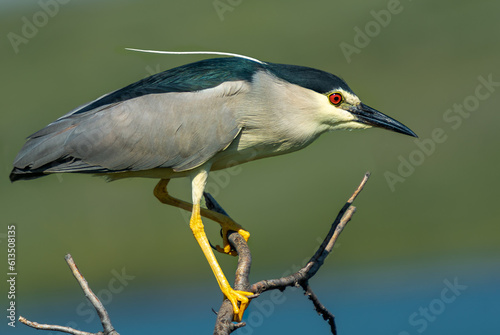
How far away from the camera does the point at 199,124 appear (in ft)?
13.1

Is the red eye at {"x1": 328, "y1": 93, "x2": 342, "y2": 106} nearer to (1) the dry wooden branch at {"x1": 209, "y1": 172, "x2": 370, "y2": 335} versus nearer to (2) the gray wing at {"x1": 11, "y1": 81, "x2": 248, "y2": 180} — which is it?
(2) the gray wing at {"x1": 11, "y1": 81, "x2": 248, "y2": 180}

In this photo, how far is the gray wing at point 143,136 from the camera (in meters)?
3.97

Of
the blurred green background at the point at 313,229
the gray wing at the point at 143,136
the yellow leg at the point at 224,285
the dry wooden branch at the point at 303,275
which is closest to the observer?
the dry wooden branch at the point at 303,275

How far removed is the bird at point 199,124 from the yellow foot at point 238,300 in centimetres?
39

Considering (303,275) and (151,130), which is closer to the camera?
(303,275)

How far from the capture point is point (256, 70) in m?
4.12

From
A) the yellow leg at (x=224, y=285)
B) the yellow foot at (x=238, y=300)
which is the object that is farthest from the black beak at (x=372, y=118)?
the yellow foot at (x=238, y=300)

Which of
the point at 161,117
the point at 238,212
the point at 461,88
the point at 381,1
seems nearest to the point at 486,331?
the point at 238,212

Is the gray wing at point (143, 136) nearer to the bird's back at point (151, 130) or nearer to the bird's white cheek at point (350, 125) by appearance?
the bird's back at point (151, 130)

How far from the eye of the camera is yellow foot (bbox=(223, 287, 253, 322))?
342 centimetres

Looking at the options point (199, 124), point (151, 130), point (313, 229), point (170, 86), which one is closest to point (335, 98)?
point (199, 124)

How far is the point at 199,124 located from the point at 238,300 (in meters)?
1.02

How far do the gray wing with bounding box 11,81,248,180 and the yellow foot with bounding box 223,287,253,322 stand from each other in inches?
31.2

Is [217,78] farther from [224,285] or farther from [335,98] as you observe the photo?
[224,285]
